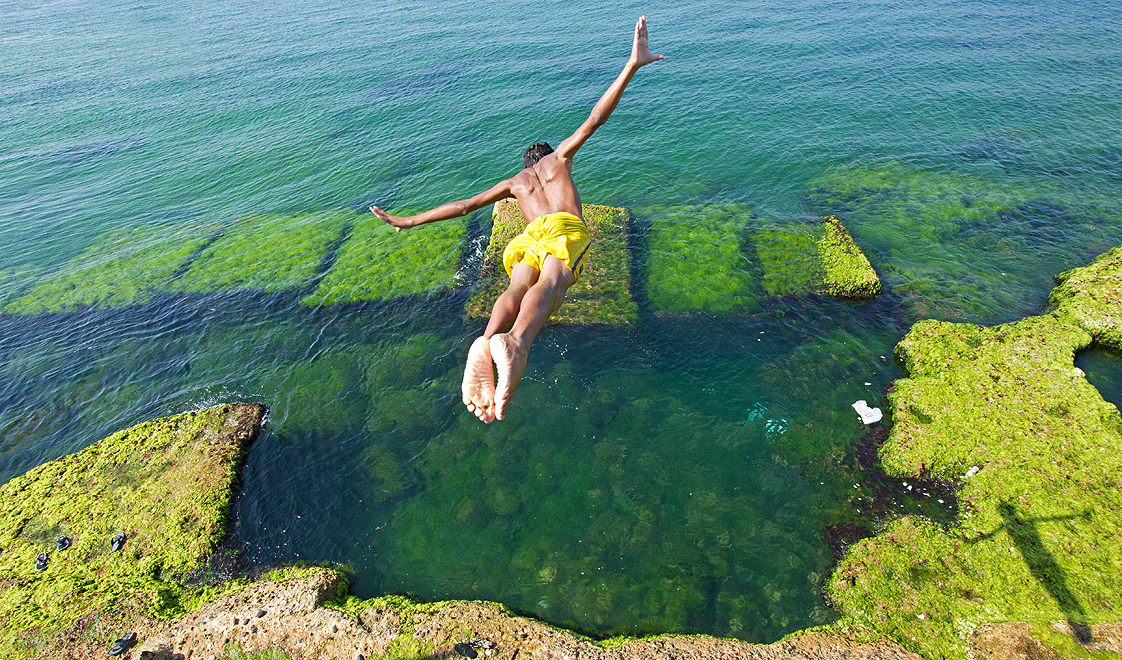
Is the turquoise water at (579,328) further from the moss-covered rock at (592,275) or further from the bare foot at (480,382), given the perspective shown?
the bare foot at (480,382)

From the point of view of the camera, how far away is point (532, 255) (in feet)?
22.6

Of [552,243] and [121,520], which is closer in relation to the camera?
[552,243]

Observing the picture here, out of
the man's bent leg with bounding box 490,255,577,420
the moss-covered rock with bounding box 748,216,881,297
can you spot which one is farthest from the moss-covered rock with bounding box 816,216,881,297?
the man's bent leg with bounding box 490,255,577,420

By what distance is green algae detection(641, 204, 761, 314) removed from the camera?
12133mm

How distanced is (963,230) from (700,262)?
7.62m

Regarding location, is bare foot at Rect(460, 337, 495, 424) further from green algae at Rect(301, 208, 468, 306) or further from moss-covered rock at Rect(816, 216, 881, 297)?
moss-covered rock at Rect(816, 216, 881, 297)

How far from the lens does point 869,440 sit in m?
8.91

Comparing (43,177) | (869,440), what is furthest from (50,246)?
(869,440)

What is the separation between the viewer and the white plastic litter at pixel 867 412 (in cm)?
917

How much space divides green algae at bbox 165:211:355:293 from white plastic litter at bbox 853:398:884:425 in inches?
523

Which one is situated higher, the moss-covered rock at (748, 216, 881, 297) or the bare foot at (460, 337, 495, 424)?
the bare foot at (460, 337, 495, 424)

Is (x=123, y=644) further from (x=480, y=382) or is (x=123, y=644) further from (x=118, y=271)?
(x=118, y=271)

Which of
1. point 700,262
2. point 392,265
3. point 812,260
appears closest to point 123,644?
point 392,265

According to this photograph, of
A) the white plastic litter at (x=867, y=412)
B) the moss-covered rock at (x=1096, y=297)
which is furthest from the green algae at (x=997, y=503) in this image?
the moss-covered rock at (x=1096, y=297)
